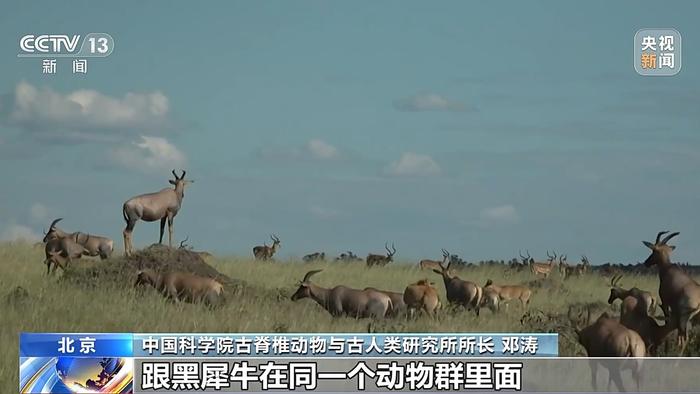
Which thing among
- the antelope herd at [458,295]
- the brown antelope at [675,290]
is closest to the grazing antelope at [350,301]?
the antelope herd at [458,295]

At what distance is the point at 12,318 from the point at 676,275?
8032 millimetres

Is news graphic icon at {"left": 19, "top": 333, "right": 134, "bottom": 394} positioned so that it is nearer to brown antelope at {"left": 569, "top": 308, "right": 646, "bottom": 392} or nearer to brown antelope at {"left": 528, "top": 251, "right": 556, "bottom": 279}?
brown antelope at {"left": 569, "top": 308, "right": 646, "bottom": 392}

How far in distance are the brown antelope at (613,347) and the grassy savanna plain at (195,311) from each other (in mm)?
1332

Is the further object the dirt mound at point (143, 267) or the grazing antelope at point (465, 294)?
the dirt mound at point (143, 267)

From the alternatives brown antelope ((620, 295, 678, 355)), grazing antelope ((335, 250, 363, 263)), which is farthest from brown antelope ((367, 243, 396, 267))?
brown antelope ((620, 295, 678, 355))

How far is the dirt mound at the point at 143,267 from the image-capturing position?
16156mm

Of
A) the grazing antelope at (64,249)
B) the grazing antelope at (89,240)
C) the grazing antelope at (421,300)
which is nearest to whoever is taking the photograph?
the grazing antelope at (421,300)

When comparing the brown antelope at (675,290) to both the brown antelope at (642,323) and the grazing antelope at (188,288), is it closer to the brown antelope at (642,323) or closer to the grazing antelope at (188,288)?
the brown antelope at (642,323)

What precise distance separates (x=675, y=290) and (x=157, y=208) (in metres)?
10.0

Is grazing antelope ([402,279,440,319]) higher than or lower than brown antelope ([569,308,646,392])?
higher

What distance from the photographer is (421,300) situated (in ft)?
46.6

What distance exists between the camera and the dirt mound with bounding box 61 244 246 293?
1616 centimetres

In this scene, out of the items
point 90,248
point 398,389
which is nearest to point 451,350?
point 398,389

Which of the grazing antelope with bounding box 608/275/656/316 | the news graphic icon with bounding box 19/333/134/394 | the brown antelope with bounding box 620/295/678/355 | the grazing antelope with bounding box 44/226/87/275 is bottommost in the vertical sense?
the news graphic icon with bounding box 19/333/134/394
